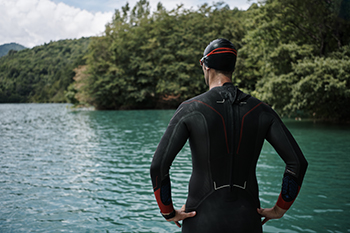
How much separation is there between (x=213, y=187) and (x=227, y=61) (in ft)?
2.40

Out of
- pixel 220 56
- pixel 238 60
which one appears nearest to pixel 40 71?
pixel 238 60

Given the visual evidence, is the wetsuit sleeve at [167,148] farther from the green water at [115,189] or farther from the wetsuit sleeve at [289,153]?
the green water at [115,189]

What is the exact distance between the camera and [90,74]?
166 ft

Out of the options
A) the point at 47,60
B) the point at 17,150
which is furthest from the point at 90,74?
the point at 47,60

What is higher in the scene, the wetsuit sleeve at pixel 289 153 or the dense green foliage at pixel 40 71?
the dense green foliage at pixel 40 71

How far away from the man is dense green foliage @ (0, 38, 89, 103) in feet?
340

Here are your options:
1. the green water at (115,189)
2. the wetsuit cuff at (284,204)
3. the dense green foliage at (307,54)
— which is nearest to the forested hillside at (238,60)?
the dense green foliage at (307,54)

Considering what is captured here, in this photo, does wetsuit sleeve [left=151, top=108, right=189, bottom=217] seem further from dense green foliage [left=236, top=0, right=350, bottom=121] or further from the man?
dense green foliage [left=236, top=0, right=350, bottom=121]

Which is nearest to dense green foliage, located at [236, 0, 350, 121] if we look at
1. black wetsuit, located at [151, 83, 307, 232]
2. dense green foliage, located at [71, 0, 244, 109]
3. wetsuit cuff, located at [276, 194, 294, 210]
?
wetsuit cuff, located at [276, 194, 294, 210]

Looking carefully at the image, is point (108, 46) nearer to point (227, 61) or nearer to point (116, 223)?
point (116, 223)

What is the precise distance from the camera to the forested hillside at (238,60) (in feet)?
62.1

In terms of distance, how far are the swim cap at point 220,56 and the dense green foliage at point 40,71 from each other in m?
103

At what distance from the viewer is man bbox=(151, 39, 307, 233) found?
1801mm

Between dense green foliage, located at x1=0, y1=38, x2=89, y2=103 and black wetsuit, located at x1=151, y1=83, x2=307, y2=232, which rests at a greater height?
dense green foliage, located at x1=0, y1=38, x2=89, y2=103
